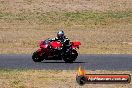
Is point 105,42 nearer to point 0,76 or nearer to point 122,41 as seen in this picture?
point 122,41

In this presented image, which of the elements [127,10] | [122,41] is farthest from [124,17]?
[122,41]

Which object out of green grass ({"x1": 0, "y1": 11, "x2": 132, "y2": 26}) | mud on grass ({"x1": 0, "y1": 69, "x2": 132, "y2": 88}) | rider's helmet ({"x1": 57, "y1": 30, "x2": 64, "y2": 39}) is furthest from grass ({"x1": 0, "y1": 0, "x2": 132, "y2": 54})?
mud on grass ({"x1": 0, "y1": 69, "x2": 132, "y2": 88})

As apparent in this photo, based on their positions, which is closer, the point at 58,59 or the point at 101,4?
the point at 58,59

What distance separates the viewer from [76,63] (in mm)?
26172

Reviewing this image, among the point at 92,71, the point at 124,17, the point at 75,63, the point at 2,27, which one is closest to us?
the point at 92,71

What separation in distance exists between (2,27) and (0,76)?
25.9 metres

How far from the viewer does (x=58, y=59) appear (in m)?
26.6

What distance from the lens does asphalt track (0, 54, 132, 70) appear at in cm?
2458

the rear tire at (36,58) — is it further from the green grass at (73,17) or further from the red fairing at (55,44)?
the green grass at (73,17)

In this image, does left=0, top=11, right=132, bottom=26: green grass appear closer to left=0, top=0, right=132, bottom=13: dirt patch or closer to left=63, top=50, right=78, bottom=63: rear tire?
left=0, top=0, right=132, bottom=13: dirt patch

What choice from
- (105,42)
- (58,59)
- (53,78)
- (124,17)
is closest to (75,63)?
(58,59)

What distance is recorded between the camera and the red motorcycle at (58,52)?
1038 inches

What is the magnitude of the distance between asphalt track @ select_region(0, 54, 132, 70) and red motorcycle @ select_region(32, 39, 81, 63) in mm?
298

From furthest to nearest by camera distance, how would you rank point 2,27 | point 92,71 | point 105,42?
point 2,27
point 105,42
point 92,71
